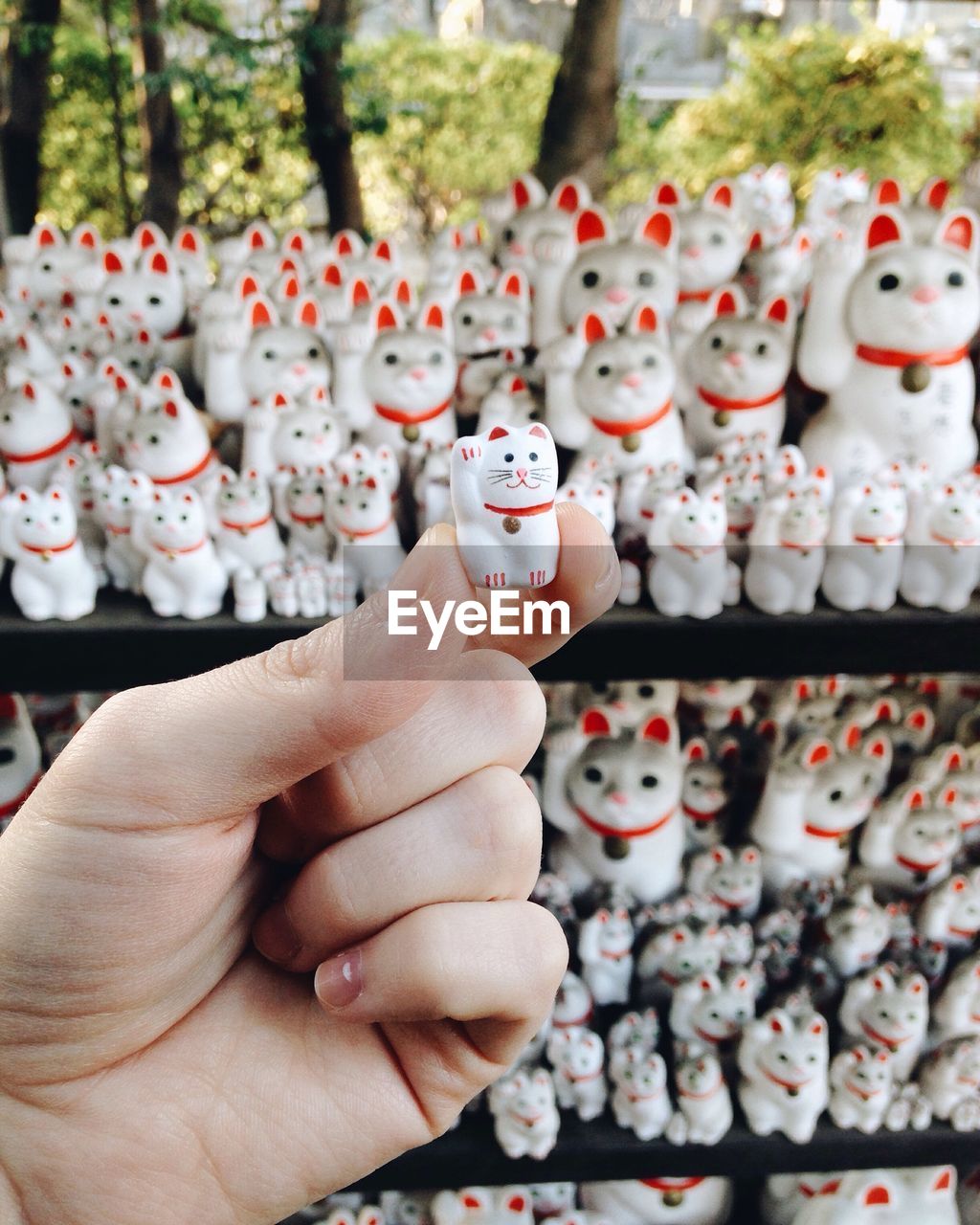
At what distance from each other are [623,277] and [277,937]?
832 millimetres

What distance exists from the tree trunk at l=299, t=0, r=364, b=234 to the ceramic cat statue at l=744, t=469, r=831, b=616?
51.6 inches

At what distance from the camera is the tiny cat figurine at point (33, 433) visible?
1.01 metres

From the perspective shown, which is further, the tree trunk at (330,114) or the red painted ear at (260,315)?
the tree trunk at (330,114)

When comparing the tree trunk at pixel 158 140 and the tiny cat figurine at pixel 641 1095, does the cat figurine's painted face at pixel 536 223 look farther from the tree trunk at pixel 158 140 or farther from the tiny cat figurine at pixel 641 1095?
the tree trunk at pixel 158 140

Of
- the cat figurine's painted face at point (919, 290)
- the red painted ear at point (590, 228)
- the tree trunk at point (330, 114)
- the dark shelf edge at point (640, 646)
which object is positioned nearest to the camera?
the dark shelf edge at point (640, 646)

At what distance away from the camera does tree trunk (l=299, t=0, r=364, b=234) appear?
5.76 ft

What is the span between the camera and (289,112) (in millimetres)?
2457

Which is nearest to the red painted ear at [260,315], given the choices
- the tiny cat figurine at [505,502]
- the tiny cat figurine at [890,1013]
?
the tiny cat figurine at [505,502]

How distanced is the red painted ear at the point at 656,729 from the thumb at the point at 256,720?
682 mm

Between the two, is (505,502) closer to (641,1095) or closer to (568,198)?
(641,1095)

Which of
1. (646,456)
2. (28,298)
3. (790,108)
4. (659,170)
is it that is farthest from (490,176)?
(646,456)

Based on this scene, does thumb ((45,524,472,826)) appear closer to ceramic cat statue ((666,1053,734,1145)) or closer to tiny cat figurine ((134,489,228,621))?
tiny cat figurine ((134,489,228,621))

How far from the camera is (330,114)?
6.22ft

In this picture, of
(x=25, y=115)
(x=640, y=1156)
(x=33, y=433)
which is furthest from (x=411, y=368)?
(x=25, y=115)
